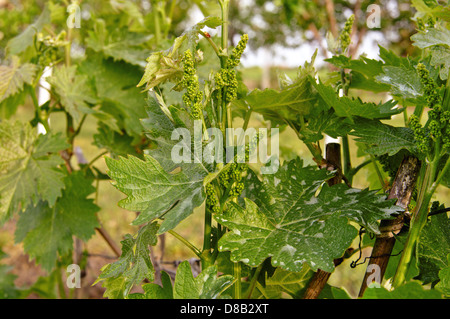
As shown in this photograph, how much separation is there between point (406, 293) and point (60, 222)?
94 cm

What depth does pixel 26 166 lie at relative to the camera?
988 mm

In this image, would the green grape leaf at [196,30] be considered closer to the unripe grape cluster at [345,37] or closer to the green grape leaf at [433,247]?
the unripe grape cluster at [345,37]

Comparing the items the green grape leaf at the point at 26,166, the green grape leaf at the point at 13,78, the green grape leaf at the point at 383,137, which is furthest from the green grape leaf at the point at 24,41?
the green grape leaf at the point at 383,137

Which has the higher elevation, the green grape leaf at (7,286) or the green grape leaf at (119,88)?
the green grape leaf at (119,88)

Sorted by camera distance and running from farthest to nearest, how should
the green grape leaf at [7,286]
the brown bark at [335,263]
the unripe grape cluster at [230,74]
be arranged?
the green grape leaf at [7,286] < the brown bark at [335,263] < the unripe grape cluster at [230,74]

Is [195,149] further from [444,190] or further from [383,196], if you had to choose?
[444,190]

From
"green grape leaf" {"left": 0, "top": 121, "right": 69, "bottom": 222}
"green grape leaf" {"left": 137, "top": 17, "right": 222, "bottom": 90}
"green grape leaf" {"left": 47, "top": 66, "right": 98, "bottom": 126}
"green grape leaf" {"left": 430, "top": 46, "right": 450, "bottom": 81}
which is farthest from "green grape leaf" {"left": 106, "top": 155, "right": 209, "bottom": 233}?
"green grape leaf" {"left": 47, "top": 66, "right": 98, "bottom": 126}

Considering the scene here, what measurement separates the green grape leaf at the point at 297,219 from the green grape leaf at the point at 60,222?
63 cm

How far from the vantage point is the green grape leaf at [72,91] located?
104cm

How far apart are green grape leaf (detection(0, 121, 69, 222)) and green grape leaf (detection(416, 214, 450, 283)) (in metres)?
0.77

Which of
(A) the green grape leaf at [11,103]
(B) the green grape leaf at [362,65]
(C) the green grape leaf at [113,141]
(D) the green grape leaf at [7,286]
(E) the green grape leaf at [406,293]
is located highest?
(B) the green grape leaf at [362,65]
